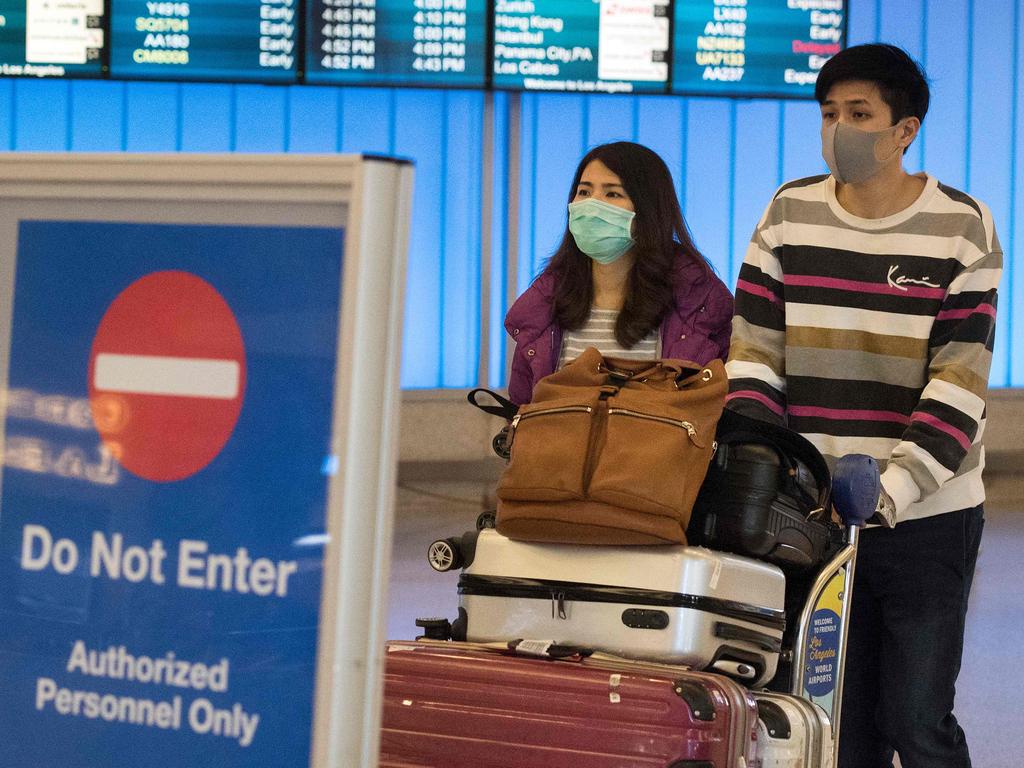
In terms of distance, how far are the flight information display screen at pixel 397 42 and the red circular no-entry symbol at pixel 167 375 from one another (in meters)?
5.46

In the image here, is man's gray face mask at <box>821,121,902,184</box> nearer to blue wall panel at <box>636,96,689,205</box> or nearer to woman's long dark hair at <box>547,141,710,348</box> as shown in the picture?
woman's long dark hair at <box>547,141,710,348</box>

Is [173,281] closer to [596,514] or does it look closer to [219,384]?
[219,384]

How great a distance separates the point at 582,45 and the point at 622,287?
4.08m

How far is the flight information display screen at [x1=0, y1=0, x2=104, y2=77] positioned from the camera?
629 centimetres

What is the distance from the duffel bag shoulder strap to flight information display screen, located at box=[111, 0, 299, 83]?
4.92 m

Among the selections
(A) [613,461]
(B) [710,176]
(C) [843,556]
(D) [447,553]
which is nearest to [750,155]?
(B) [710,176]

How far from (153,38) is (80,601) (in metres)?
5.66

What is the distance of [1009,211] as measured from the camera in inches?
290

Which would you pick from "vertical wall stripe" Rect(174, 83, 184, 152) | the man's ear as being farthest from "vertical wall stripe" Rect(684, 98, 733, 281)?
the man's ear

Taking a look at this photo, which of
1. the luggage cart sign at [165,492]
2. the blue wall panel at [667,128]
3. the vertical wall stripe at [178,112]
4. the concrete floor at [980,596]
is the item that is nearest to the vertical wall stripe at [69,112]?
the vertical wall stripe at [178,112]

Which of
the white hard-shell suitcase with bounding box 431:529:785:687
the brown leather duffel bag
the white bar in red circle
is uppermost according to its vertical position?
the white bar in red circle

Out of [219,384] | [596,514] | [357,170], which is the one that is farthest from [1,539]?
[596,514]

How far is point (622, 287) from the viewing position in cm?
272

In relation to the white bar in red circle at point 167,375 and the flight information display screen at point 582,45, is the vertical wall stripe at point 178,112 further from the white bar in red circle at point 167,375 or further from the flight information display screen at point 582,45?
the white bar in red circle at point 167,375
